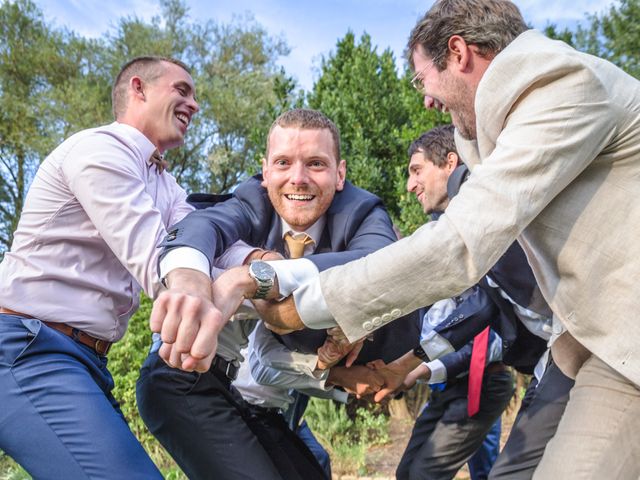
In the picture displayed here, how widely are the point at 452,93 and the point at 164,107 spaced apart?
155 centimetres

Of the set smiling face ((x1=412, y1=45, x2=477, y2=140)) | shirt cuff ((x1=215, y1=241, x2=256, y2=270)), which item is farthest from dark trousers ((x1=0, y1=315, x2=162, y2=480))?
smiling face ((x1=412, y1=45, x2=477, y2=140))

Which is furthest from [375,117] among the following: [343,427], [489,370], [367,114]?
[489,370]

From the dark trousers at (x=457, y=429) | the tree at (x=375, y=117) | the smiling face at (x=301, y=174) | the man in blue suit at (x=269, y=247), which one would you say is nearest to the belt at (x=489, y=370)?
the dark trousers at (x=457, y=429)

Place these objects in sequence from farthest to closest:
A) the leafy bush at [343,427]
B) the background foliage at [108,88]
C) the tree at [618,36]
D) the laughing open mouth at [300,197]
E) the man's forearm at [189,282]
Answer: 1. the background foliage at [108,88]
2. the tree at [618,36]
3. the leafy bush at [343,427]
4. the laughing open mouth at [300,197]
5. the man's forearm at [189,282]

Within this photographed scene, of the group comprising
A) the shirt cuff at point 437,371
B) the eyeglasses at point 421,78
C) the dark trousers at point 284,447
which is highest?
the eyeglasses at point 421,78

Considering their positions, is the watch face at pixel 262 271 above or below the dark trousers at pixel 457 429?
above

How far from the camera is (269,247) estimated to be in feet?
9.04

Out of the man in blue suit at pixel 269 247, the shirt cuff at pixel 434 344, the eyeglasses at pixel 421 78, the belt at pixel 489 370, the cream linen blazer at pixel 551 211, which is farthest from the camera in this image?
the belt at pixel 489 370

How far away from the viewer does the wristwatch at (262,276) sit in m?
2.10

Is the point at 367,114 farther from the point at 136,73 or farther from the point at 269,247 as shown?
the point at 269,247

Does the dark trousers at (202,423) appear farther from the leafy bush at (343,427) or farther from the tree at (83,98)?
the tree at (83,98)

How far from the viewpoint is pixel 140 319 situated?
7.82m

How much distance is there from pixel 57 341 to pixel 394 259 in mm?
1350

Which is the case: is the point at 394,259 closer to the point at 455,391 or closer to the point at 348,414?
the point at 455,391
